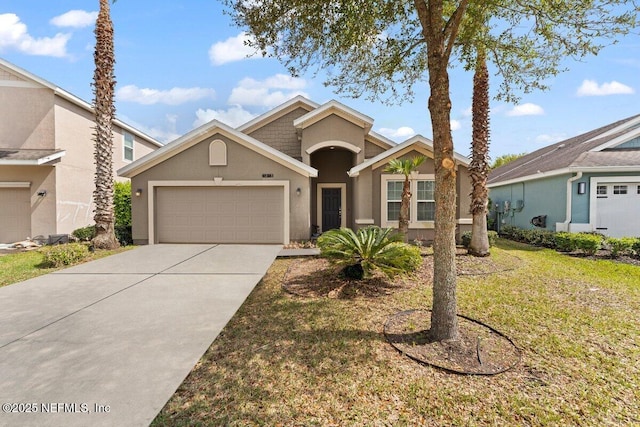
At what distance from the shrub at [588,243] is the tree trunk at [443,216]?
973 centimetres

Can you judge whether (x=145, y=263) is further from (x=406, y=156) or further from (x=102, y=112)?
(x=406, y=156)

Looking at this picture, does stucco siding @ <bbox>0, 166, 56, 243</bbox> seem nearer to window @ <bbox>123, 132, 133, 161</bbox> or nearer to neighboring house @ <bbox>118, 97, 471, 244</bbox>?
neighboring house @ <bbox>118, 97, 471, 244</bbox>

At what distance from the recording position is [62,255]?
28.5 ft

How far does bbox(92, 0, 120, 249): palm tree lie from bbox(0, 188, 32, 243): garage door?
13.5 feet

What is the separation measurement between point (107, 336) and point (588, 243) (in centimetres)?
1374

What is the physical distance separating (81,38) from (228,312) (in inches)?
506

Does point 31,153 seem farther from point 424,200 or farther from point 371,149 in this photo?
point 424,200

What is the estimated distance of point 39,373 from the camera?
133 inches

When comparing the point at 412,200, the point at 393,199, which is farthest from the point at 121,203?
the point at 412,200

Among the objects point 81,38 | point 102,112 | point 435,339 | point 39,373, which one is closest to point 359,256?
point 435,339

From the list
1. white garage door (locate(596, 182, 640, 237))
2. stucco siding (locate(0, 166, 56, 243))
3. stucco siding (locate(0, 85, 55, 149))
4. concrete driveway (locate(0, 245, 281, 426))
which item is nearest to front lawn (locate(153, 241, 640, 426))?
concrete driveway (locate(0, 245, 281, 426))

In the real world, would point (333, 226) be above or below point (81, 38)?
below

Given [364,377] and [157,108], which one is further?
[157,108]

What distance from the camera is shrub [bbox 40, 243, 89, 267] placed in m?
8.54
